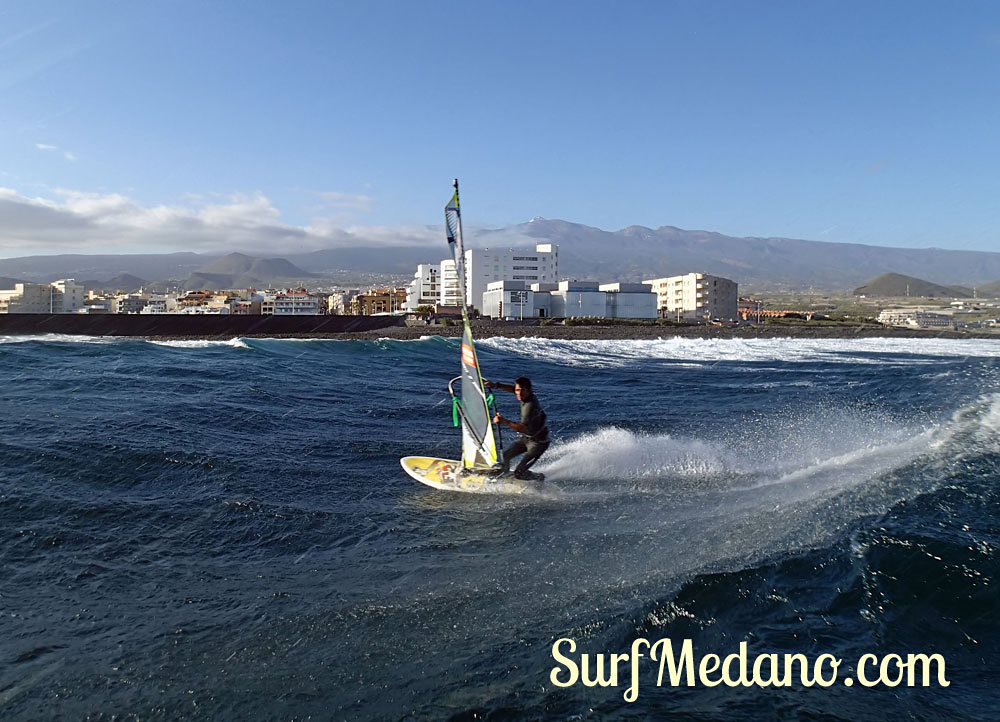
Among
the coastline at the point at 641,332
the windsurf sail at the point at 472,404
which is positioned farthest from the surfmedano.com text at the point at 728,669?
the coastline at the point at 641,332

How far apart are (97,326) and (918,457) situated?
240 feet

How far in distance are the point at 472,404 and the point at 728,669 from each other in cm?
698

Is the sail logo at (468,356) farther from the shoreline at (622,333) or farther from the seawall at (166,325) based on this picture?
the seawall at (166,325)

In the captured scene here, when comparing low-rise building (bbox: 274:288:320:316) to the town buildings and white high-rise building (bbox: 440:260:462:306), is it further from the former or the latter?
white high-rise building (bbox: 440:260:462:306)

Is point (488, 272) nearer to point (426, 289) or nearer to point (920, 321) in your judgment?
point (426, 289)

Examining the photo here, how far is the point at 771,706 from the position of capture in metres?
5.45

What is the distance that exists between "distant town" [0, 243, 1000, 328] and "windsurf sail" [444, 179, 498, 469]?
97463 mm

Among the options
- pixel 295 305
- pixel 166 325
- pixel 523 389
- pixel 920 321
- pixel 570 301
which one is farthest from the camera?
pixel 295 305

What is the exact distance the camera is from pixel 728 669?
5.94m

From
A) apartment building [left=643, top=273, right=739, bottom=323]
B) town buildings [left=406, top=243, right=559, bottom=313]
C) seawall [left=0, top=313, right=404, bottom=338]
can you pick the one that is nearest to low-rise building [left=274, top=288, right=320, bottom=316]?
town buildings [left=406, top=243, right=559, bottom=313]

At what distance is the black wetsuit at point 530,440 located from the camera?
1167 centimetres

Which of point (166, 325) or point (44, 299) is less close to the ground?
point (44, 299)

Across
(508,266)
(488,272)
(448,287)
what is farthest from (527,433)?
(508,266)

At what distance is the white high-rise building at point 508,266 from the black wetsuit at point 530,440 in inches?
4972
